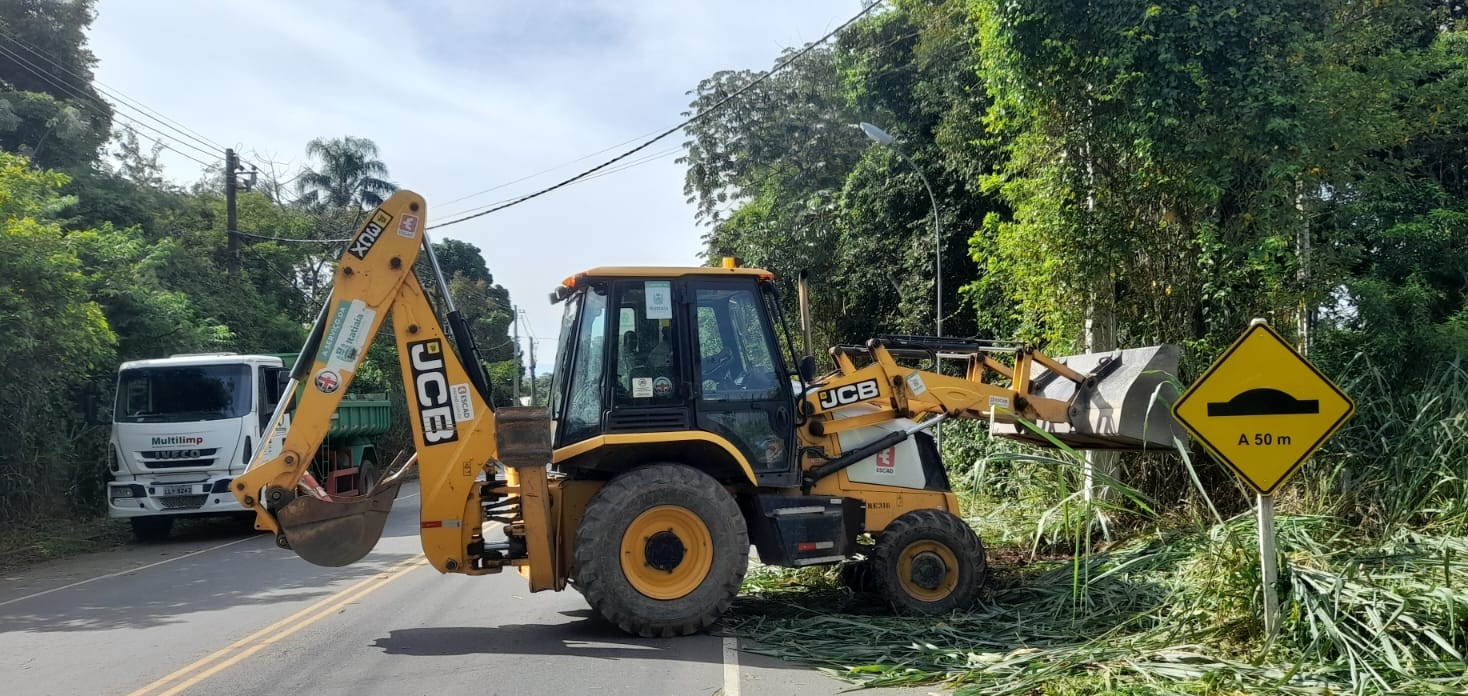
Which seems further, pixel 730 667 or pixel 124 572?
pixel 124 572

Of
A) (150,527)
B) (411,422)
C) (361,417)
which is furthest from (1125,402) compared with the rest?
(361,417)

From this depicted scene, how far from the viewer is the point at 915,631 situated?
6.92 m

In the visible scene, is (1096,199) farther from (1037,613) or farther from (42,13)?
(42,13)

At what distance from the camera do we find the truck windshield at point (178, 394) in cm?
1409

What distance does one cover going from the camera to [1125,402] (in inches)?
308

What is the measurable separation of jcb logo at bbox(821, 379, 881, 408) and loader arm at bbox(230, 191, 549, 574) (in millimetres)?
2429

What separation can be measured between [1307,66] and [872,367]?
5.72 meters

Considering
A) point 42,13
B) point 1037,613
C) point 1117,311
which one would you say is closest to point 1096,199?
point 1117,311

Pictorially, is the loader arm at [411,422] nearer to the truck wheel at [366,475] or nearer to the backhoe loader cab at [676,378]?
the backhoe loader cab at [676,378]

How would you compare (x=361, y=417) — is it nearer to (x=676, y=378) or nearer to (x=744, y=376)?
(x=676, y=378)

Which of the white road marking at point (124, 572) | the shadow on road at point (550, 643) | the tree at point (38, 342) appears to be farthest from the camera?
the tree at point (38, 342)

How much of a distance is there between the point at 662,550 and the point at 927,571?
207 cm

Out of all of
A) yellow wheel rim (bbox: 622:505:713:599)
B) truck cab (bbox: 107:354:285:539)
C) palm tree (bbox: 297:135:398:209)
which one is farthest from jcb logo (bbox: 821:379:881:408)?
palm tree (bbox: 297:135:398:209)

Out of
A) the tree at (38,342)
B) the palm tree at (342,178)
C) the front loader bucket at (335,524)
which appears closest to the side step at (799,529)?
the front loader bucket at (335,524)
